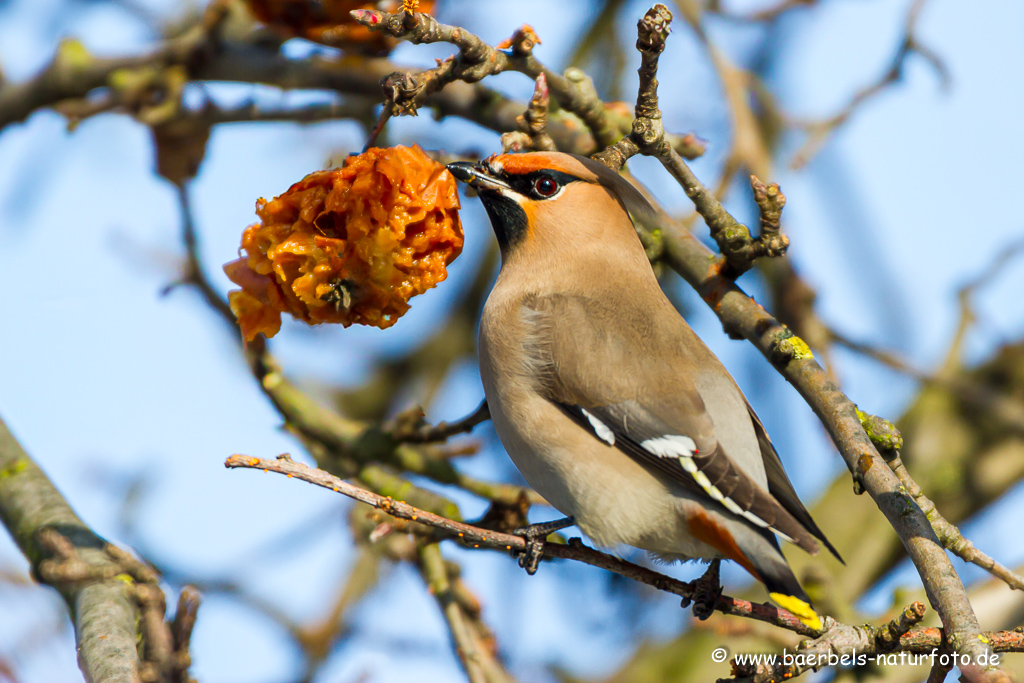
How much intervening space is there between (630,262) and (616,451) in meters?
0.71

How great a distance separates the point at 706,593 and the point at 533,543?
60 centimetres

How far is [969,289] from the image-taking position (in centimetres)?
502

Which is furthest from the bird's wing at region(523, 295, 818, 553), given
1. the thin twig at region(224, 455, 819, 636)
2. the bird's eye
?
the bird's eye

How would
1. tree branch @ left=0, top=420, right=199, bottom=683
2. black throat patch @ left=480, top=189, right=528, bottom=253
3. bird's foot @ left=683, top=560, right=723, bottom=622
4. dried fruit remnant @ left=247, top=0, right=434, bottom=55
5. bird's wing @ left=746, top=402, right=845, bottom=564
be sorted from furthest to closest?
dried fruit remnant @ left=247, top=0, right=434, bottom=55 < black throat patch @ left=480, top=189, right=528, bottom=253 < bird's wing @ left=746, top=402, right=845, bottom=564 < bird's foot @ left=683, top=560, right=723, bottom=622 < tree branch @ left=0, top=420, right=199, bottom=683

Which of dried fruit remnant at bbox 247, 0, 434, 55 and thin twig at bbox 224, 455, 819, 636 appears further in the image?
dried fruit remnant at bbox 247, 0, 434, 55

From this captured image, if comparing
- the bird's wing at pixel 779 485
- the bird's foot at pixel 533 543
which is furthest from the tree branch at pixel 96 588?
the bird's wing at pixel 779 485

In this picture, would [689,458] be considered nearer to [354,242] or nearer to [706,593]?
[706,593]

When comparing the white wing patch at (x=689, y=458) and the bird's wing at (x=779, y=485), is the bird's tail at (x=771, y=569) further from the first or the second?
the bird's wing at (x=779, y=485)

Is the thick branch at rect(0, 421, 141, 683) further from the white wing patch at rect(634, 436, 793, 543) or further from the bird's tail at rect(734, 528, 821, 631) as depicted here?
the bird's tail at rect(734, 528, 821, 631)

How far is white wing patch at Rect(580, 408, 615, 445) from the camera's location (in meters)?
3.12

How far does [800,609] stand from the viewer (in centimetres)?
276

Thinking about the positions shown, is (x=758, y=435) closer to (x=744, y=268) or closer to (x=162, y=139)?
(x=744, y=268)

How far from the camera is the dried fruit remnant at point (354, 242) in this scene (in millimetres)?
2740

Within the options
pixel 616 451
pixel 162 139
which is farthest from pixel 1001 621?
pixel 162 139
